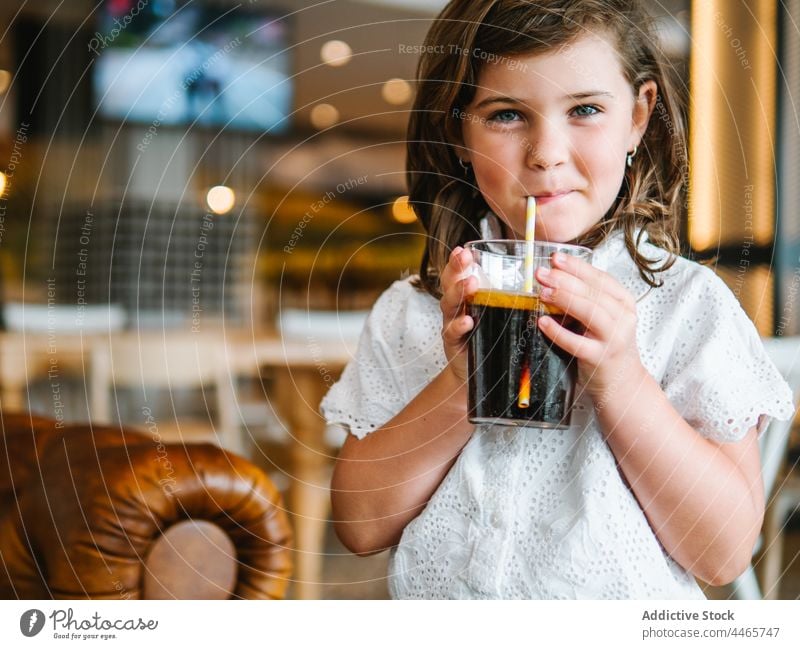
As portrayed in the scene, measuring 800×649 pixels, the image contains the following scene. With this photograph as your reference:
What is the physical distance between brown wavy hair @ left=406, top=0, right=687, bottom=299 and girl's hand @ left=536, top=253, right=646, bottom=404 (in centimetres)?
7

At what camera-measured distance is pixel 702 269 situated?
1.47 feet

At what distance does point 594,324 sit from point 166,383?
1.28 meters

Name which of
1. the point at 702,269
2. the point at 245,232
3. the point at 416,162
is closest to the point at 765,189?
the point at 702,269

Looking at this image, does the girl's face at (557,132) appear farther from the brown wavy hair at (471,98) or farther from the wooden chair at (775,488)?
the wooden chair at (775,488)

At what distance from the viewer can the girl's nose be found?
0.42m

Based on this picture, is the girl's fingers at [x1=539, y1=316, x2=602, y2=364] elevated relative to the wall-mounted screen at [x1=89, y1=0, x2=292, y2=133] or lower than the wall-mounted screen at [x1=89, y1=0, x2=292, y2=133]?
lower

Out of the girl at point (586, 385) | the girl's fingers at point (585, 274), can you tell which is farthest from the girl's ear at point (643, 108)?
the girl's fingers at point (585, 274)

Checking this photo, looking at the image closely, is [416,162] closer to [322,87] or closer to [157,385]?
[322,87]

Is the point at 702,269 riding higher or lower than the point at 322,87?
lower

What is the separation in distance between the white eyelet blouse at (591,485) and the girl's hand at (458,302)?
69mm

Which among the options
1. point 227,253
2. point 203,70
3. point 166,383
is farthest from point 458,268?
point 166,383

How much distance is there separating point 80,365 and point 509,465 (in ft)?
4.76

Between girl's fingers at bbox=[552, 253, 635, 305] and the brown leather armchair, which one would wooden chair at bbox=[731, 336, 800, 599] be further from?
the brown leather armchair

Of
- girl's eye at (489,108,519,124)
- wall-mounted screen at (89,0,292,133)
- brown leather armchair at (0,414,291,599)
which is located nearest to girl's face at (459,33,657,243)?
girl's eye at (489,108,519,124)
